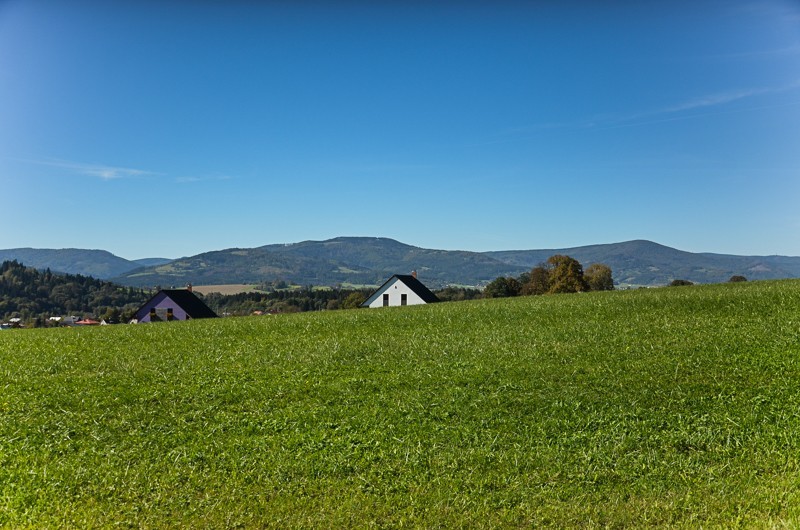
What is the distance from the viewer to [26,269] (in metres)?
112

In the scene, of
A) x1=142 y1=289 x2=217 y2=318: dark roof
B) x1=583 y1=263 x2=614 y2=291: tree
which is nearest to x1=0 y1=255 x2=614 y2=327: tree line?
x1=583 y1=263 x2=614 y2=291: tree

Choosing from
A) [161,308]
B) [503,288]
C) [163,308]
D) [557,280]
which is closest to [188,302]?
[163,308]

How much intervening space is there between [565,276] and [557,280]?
3.37 ft

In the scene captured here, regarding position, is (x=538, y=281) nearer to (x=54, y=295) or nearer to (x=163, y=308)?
(x=163, y=308)

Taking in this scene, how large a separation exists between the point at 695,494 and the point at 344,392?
287 inches

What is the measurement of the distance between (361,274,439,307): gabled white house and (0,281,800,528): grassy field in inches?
2129

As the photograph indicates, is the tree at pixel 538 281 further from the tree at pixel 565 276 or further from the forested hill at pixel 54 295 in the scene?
the forested hill at pixel 54 295

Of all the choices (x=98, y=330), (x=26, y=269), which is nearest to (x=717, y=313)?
(x=98, y=330)

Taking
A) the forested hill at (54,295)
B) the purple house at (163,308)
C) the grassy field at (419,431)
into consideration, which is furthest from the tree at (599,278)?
the forested hill at (54,295)

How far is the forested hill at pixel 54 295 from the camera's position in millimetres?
97375

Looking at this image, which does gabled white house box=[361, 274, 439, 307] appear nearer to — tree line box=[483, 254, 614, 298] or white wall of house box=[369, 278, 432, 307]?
white wall of house box=[369, 278, 432, 307]

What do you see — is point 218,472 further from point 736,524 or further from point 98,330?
point 98,330

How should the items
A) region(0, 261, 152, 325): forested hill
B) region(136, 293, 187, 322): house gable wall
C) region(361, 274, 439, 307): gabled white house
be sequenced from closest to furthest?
region(136, 293, 187, 322): house gable wall, region(361, 274, 439, 307): gabled white house, region(0, 261, 152, 325): forested hill

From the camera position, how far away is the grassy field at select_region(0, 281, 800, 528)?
8.91m
